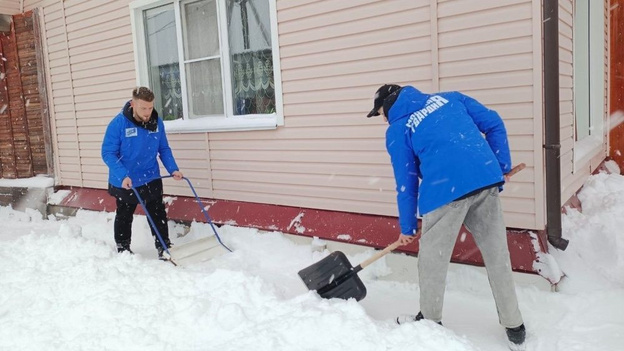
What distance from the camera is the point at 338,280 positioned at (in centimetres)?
377

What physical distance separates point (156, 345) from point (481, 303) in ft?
8.13

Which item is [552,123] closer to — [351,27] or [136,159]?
[351,27]

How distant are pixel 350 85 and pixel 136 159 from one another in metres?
2.39

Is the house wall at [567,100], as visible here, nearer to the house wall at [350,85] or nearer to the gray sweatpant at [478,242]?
the house wall at [350,85]

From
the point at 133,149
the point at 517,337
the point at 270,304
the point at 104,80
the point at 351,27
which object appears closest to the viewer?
the point at 517,337

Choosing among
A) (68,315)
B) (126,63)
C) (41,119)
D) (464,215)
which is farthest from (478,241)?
(41,119)

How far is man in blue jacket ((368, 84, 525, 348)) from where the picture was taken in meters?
3.07

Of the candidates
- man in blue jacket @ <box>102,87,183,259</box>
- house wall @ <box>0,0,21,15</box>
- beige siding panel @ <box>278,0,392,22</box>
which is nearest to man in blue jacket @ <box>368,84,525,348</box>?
beige siding panel @ <box>278,0,392,22</box>

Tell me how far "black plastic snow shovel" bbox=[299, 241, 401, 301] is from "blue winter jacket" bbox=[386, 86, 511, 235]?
Answer: 66 centimetres

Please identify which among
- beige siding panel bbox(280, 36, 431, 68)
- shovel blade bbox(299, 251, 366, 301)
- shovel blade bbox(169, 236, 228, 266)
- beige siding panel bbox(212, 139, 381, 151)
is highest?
beige siding panel bbox(280, 36, 431, 68)

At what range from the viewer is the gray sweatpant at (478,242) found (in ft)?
10.3

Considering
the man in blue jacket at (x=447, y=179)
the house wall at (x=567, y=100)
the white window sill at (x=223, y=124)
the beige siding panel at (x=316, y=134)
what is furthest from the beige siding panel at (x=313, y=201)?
the house wall at (x=567, y=100)

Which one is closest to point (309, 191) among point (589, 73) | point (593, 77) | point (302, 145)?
point (302, 145)

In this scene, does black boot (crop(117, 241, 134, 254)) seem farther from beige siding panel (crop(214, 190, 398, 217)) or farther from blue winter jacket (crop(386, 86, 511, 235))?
blue winter jacket (crop(386, 86, 511, 235))
